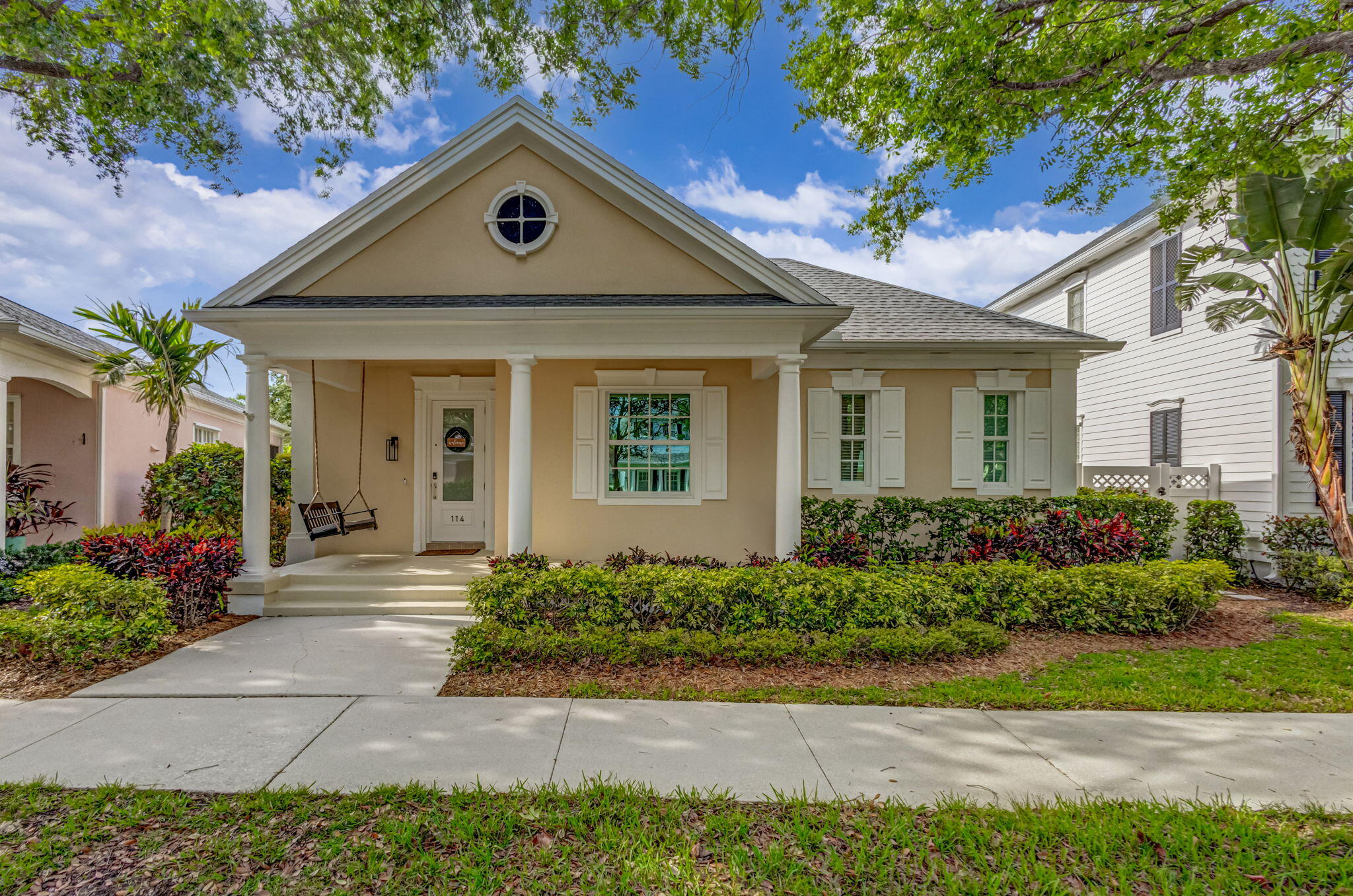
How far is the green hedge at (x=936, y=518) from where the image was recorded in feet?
24.1

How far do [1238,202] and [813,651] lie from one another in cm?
828

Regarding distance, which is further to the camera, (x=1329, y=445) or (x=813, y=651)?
(x=1329, y=445)

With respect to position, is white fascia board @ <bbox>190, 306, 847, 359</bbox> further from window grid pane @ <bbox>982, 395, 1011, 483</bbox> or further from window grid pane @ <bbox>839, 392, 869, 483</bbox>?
window grid pane @ <bbox>982, 395, 1011, 483</bbox>

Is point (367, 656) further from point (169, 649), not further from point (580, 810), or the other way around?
point (580, 810)

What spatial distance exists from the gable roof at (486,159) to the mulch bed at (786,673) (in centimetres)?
414

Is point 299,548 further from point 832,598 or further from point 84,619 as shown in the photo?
point 832,598

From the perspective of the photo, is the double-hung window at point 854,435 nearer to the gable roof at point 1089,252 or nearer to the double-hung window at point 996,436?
the double-hung window at point 996,436

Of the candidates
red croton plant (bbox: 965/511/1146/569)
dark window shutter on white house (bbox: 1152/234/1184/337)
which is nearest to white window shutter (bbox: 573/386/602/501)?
red croton plant (bbox: 965/511/1146/569)

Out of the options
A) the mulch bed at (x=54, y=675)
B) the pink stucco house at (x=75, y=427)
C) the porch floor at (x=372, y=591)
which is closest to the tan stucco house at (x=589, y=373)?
the porch floor at (x=372, y=591)

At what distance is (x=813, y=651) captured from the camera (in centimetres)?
482

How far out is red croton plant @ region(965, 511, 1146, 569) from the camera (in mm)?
7051

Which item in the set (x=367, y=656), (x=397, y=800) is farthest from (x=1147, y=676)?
(x=367, y=656)

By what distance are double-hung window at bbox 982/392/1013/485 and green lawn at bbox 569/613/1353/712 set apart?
3.59 metres

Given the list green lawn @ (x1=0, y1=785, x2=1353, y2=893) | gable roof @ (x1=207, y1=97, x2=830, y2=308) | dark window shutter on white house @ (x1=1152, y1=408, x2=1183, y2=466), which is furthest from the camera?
dark window shutter on white house @ (x1=1152, y1=408, x2=1183, y2=466)
